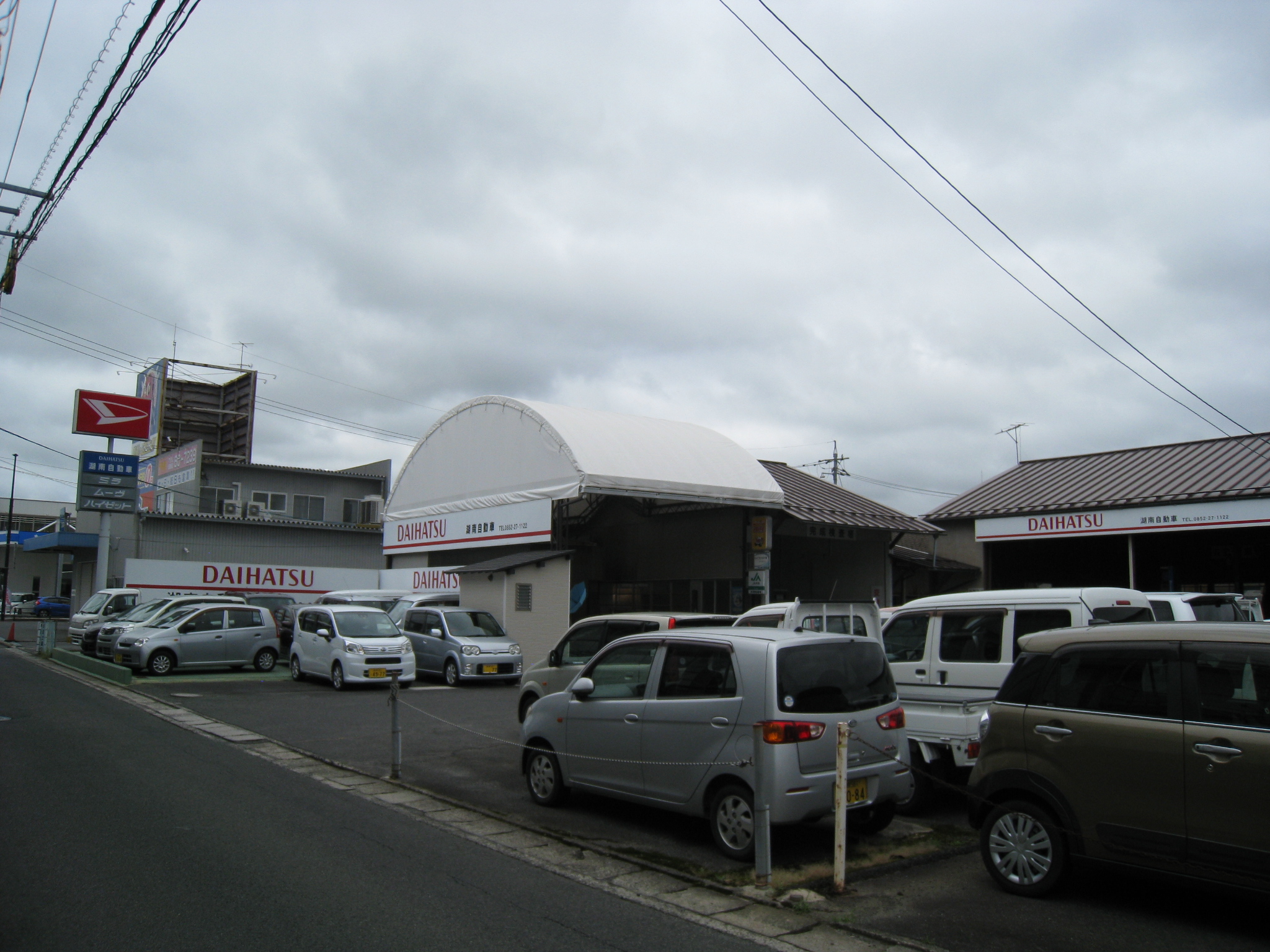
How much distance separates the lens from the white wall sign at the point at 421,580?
29375 mm

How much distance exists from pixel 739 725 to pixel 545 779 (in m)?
2.71

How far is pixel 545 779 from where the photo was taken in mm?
8688

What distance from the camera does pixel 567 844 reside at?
7395mm

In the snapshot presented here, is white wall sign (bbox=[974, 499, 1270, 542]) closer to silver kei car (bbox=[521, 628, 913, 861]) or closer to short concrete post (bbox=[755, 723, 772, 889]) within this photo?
silver kei car (bbox=[521, 628, 913, 861])

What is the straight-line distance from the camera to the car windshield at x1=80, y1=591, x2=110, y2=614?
90.6 feet

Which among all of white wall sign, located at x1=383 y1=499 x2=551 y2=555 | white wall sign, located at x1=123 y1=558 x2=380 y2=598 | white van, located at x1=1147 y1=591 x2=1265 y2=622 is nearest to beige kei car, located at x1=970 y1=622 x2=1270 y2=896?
white van, located at x1=1147 y1=591 x2=1265 y2=622

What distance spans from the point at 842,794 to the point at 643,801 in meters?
1.92

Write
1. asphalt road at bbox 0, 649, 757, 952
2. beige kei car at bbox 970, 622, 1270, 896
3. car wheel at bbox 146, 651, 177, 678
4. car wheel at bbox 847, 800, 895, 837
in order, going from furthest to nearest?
car wheel at bbox 146, 651, 177, 678
car wheel at bbox 847, 800, 895, 837
asphalt road at bbox 0, 649, 757, 952
beige kei car at bbox 970, 622, 1270, 896

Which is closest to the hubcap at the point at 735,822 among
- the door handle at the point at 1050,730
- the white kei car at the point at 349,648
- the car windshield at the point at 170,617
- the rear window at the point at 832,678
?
the rear window at the point at 832,678

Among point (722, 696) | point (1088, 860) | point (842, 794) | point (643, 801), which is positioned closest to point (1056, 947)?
point (1088, 860)

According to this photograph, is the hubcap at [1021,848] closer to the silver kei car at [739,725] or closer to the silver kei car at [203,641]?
the silver kei car at [739,725]

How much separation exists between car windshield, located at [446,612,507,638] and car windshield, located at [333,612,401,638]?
4.23ft

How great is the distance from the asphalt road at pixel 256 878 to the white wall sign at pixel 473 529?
13997 millimetres

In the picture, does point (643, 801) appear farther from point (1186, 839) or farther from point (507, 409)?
point (507, 409)
